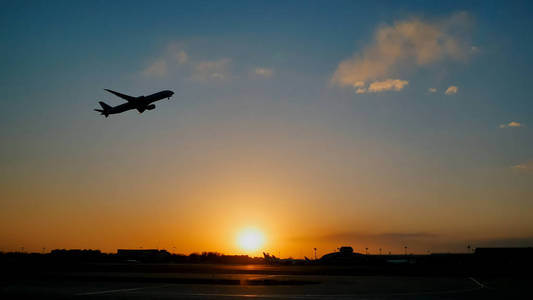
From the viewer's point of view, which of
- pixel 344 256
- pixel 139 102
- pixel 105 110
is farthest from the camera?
pixel 344 256

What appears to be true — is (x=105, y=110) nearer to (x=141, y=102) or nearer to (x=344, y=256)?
(x=141, y=102)

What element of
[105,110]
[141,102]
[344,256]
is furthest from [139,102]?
[344,256]

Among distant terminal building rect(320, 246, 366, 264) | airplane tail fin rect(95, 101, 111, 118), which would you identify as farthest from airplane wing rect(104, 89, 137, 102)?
distant terminal building rect(320, 246, 366, 264)

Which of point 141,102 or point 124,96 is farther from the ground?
point 124,96

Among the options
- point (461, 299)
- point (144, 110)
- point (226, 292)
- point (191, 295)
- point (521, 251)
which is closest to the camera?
point (461, 299)

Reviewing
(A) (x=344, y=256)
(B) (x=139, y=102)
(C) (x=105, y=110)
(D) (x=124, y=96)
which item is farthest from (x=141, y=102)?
(A) (x=344, y=256)

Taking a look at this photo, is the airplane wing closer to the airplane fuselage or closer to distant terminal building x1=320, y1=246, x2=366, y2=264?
the airplane fuselage

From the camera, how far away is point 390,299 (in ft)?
101

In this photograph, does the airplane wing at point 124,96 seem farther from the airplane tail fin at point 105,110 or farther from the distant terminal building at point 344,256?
the distant terminal building at point 344,256

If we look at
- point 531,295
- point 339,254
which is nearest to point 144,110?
point 531,295

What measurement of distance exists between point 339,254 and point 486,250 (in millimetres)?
64382

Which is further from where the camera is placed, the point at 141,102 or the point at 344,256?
the point at 344,256

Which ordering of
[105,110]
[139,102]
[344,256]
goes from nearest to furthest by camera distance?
1. [139,102]
2. [105,110]
3. [344,256]

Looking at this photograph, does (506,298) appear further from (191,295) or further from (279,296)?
(191,295)
